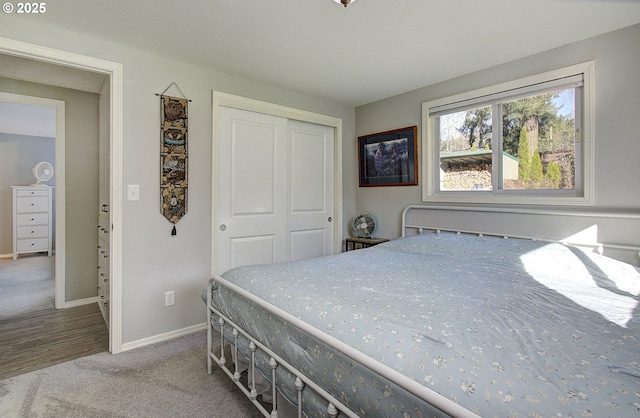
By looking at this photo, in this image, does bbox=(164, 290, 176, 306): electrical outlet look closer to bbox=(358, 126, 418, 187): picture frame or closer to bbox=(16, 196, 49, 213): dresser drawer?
bbox=(358, 126, 418, 187): picture frame

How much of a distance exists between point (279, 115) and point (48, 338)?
2785 mm

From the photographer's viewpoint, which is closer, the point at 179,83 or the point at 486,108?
the point at 179,83

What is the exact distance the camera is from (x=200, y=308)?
8.91 feet

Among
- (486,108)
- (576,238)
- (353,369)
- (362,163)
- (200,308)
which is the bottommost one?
(200,308)

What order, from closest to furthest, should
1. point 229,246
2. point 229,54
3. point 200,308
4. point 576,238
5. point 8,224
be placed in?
point 576,238, point 229,54, point 200,308, point 229,246, point 8,224

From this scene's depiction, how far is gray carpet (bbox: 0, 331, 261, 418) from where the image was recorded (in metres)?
1.66

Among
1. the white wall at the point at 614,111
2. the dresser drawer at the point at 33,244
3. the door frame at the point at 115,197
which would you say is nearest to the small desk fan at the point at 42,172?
the dresser drawer at the point at 33,244

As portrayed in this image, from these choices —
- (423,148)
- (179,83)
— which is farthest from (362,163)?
(179,83)

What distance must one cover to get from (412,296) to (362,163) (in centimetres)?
252

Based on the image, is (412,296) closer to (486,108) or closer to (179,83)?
(486,108)

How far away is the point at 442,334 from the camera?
3.40 feet

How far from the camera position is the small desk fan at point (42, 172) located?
18.6ft

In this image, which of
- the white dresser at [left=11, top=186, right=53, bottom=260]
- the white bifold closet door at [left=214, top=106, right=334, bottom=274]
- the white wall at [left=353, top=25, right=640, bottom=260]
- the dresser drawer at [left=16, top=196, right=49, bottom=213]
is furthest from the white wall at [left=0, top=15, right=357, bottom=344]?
the dresser drawer at [left=16, top=196, right=49, bottom=213]

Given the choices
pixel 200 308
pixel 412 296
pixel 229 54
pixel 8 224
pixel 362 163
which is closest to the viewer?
pixel 412 296
